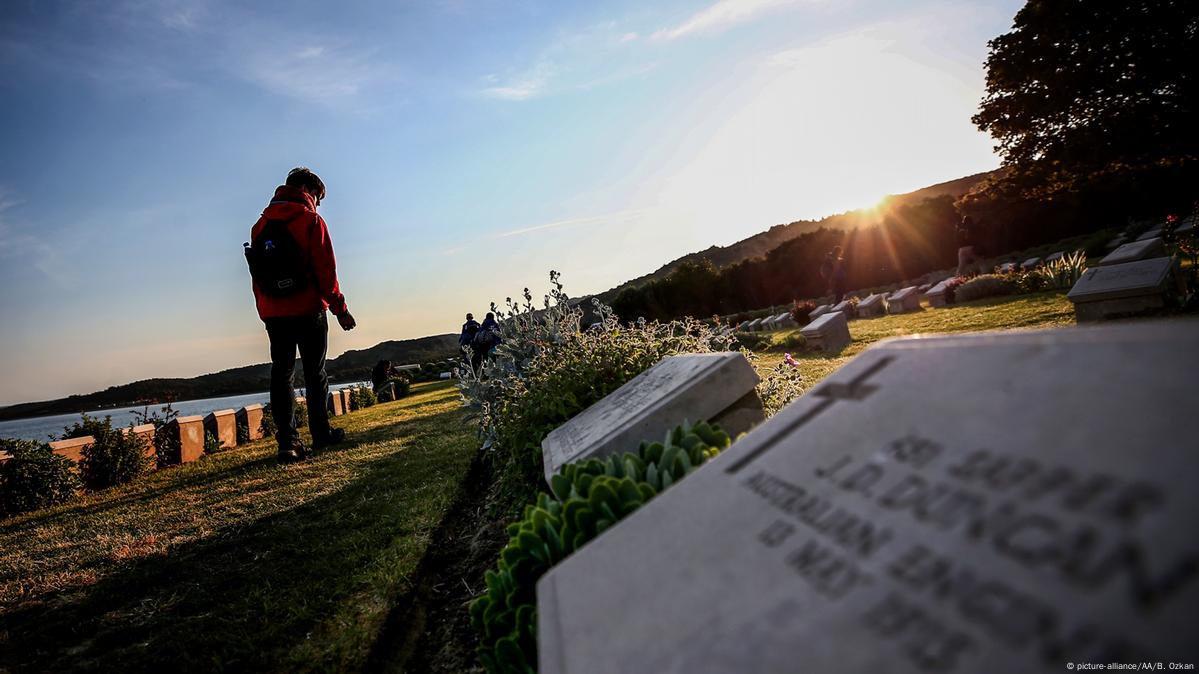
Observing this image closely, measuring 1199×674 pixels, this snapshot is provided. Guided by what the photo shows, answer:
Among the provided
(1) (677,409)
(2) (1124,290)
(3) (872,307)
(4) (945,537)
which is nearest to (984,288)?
(3) (872,307)

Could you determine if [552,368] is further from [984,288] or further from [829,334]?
[984,288]

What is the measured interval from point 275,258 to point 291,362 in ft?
3.61

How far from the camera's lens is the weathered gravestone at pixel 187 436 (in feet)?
24.1

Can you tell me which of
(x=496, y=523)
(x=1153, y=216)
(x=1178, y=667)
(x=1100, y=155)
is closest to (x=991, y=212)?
(x=1153, y=216)

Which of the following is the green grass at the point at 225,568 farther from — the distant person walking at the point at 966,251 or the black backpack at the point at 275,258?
the distant person walking at the point at 966,251

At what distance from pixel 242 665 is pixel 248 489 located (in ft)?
10.9

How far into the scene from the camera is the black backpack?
5.60 m

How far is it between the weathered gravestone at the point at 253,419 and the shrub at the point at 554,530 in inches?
357

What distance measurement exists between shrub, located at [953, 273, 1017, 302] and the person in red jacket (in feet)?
46.3

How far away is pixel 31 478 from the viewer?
5.39 meters

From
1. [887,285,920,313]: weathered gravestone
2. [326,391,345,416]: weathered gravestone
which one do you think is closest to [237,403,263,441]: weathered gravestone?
[326,391,345,416]: weathered gravestone

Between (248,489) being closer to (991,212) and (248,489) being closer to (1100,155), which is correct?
(1100,155)

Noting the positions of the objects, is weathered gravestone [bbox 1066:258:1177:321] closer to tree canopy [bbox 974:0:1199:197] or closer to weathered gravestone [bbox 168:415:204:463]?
weathered gravestone [bbox 168:415:204:463]

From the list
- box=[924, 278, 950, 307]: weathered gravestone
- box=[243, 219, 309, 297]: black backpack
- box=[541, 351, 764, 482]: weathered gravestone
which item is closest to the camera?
box=[541, 351, 764, 482]: weathered gravestone
